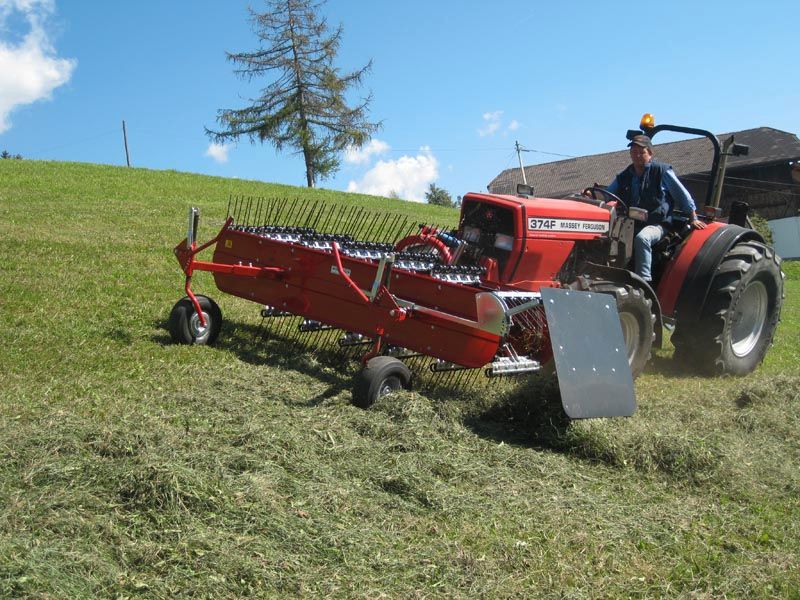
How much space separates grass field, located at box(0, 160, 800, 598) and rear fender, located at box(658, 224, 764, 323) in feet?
2.20

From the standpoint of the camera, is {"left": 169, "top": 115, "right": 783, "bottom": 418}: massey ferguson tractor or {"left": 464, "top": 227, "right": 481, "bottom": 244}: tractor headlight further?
{"left": 464, "top": 227, "right": 481, "bottom": 244}: tractor headlight

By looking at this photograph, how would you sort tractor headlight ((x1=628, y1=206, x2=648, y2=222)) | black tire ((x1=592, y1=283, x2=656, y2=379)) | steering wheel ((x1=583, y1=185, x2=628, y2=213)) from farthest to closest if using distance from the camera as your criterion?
steering wheel ((x1=583, y1=185, x2=628, y2=213)), tractor headlight ((x1=628, y1=206, x2=648, y2=222)), black tire ((x1=592, y1=283, x2=656, y2=379))

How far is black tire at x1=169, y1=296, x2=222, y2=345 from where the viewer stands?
6.90 m

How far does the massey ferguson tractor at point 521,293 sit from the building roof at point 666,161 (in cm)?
2140

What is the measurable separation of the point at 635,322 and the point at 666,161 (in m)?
30.5

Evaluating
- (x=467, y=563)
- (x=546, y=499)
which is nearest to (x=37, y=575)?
(x=467, y=563)

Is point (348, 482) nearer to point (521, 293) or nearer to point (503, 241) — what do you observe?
point (521, 293)

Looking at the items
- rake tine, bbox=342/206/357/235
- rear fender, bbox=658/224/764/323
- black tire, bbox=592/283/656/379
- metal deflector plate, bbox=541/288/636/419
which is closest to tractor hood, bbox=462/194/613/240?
black tire, bbox=592/283/656/379

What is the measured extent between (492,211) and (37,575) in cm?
466

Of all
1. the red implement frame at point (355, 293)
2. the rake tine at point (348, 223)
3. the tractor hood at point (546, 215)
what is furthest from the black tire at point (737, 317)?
the rake tine at point (348, 223)

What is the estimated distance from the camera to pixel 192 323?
7.00 metres

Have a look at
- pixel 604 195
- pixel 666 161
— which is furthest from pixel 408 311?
pixel 666 161

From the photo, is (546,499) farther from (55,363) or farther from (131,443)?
(55,363)

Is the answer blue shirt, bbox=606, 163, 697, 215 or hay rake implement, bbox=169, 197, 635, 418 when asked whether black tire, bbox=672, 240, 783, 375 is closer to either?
blue shirt, bbox=606, 163, 697, 215
